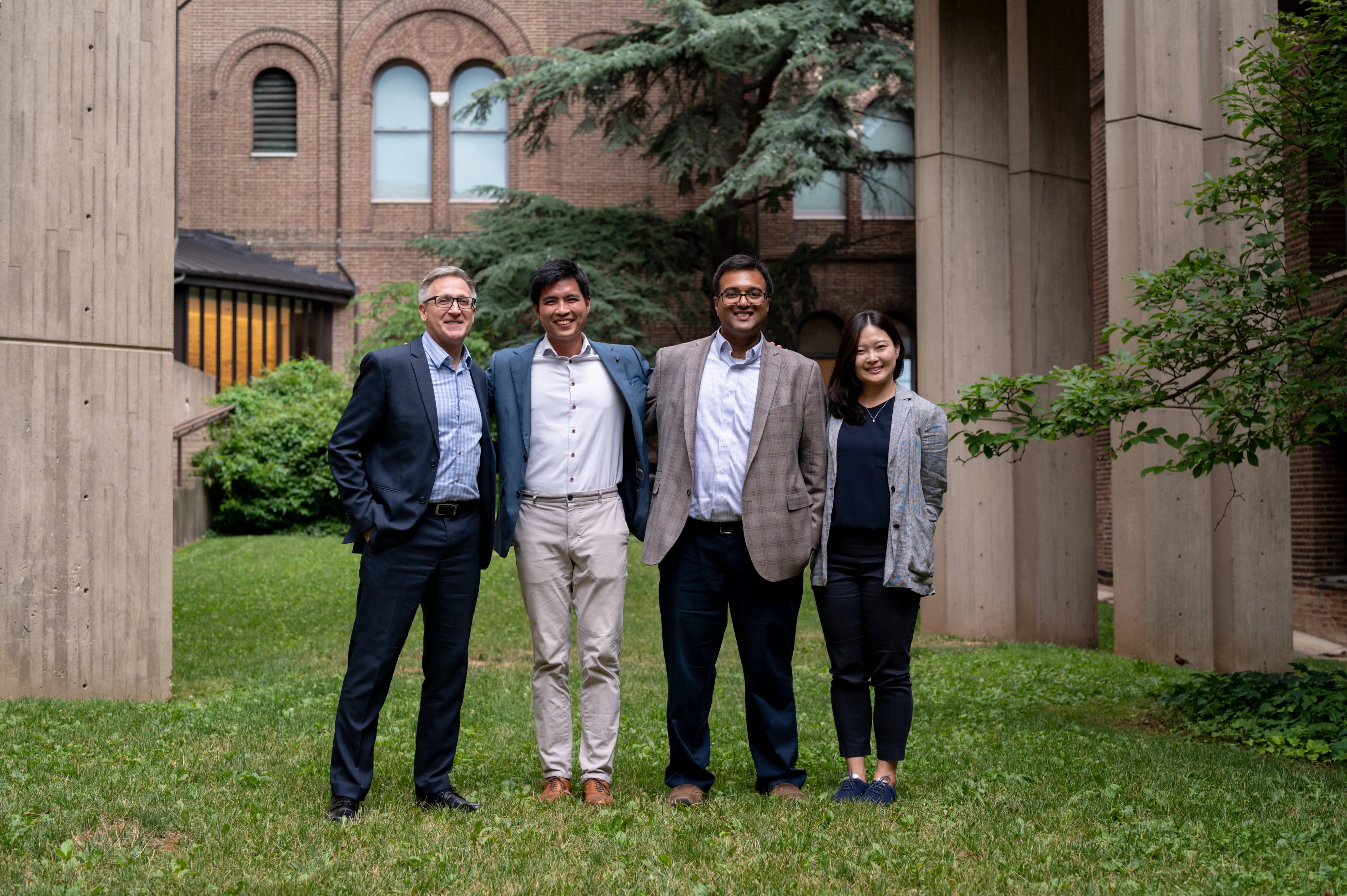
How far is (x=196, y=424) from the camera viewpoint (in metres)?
21.5

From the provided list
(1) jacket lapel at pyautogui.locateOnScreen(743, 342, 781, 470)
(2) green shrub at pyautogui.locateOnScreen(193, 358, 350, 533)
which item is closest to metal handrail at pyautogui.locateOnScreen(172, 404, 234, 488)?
(2) green shrub at pyautogui.locateOnScreen(193, 358, 350, 533)

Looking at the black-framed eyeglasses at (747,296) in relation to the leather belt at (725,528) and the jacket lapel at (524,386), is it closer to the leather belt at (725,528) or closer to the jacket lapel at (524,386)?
the jacket lapel at (524,386)

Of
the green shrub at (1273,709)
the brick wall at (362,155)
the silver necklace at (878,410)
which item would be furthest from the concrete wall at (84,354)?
the brick wall at (362,155)

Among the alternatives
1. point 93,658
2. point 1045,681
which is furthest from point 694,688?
point 1045,681


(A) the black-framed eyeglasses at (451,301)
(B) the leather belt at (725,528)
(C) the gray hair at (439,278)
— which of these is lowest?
(B) the leather belt at (725,528)

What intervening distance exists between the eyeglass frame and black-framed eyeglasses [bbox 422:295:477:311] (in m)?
1.03

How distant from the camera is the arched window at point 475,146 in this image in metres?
27.5

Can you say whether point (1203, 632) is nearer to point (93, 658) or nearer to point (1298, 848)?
point (1298, 848)

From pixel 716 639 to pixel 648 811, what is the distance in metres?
0.76

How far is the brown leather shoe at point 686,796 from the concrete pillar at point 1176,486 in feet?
19.9

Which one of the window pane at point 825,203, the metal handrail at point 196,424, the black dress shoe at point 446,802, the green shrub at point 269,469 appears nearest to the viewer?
the black dress shoe at point 446,802

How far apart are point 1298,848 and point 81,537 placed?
651 cm

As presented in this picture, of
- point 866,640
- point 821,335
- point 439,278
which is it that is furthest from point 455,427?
point 821,335

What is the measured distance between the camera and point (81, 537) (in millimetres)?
7449
